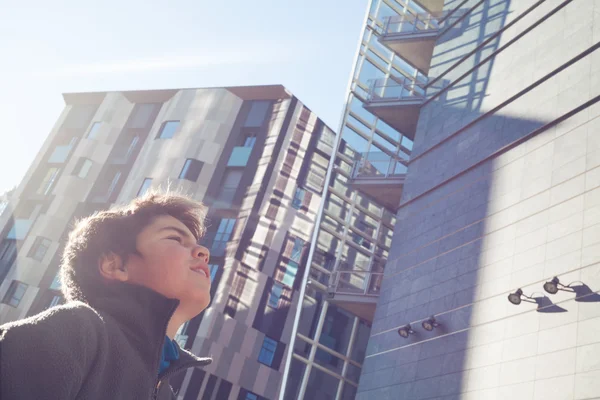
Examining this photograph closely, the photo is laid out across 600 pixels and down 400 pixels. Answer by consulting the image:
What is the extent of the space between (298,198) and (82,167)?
58.3ft

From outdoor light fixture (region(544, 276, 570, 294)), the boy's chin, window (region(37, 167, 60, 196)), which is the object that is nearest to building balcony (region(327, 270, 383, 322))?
outdoor light fixture (region(544, 276, 570, 294))

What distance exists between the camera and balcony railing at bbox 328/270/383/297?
21.0 metres

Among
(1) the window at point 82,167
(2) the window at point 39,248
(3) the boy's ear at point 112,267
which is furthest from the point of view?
(1) the window at point 82,167

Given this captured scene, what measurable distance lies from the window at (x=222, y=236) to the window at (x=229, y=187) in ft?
4.01

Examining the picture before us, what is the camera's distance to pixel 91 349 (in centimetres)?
184

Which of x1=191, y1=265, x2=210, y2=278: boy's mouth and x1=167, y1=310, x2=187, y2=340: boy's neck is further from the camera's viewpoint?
x1=191, y1=265, x2=210, y2=278: boy's mouth

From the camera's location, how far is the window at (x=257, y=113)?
40969 millimetres

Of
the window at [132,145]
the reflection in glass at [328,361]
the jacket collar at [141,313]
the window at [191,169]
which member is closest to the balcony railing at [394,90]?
the reflection in glass at [328,361]

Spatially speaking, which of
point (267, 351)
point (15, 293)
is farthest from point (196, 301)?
point (15, 293)

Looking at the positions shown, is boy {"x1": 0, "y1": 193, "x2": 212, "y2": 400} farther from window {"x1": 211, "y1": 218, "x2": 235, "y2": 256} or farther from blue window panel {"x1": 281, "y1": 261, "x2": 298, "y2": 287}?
blue window panel {"x1": 281, "y1": 261, "x2": 298, "y2": 287}

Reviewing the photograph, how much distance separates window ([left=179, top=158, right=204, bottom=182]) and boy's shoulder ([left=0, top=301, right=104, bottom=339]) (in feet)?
121

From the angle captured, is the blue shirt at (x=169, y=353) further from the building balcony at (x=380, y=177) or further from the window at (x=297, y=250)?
the window at (x=297, y=250)

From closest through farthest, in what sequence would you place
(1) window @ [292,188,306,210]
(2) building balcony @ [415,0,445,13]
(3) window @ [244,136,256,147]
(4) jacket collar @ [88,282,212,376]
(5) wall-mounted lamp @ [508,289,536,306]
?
1. (4) jacket collar @ [88,282,212,376]
2. (5) wall-mounted lamp @ [508,289,536,306]
3. (2) building balcony @ [415,0,445,13]
4. (1) window @ [292,188,306,210]
5. (3) window @ [244,136,256,147]

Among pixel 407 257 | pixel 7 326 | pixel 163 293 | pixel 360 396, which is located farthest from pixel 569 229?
pixel 7 326
